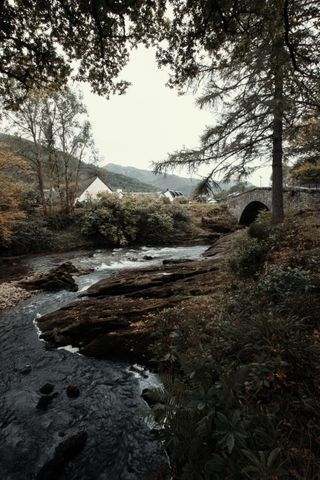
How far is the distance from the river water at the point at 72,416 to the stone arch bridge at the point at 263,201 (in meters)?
12.4

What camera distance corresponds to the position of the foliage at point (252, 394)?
1.70 meters

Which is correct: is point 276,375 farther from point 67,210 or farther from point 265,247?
point 67,210

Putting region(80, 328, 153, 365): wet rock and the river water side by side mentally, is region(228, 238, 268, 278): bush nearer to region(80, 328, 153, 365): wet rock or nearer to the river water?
region(80, 328, 153, 365): wet rock

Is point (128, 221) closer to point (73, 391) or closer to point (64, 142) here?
point (64, 142)

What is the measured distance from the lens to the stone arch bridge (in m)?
12.7

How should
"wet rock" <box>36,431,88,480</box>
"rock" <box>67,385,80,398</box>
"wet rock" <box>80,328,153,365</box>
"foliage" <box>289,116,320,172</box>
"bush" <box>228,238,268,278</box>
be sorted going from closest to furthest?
"wet rock" <box>36,431,88,480</box>
"rock" <box>67,385,80,398</box>
"wet rock" <box>80,328,153,365</box>
"bush" <box>228,238,268,278</box>
"foliage" <box>289,116,320,172</box>

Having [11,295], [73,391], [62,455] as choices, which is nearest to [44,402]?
[73,391]

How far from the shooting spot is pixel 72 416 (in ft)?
12.0

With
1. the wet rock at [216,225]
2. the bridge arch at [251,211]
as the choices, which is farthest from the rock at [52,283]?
the wet rock at [216,225]

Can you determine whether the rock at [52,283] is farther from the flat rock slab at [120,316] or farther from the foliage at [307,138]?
the foliage at [307,138]

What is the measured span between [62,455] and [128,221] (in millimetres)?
18876

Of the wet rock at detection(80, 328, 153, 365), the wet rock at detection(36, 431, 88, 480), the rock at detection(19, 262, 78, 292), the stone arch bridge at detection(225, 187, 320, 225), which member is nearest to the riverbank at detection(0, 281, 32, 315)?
the rock at detection(19, 262, 78, 292)

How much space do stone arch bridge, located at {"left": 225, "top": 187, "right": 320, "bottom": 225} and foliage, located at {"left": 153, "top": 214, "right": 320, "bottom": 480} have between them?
1039 cm

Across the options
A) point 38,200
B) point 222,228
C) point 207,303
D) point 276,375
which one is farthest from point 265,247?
point 38,200
